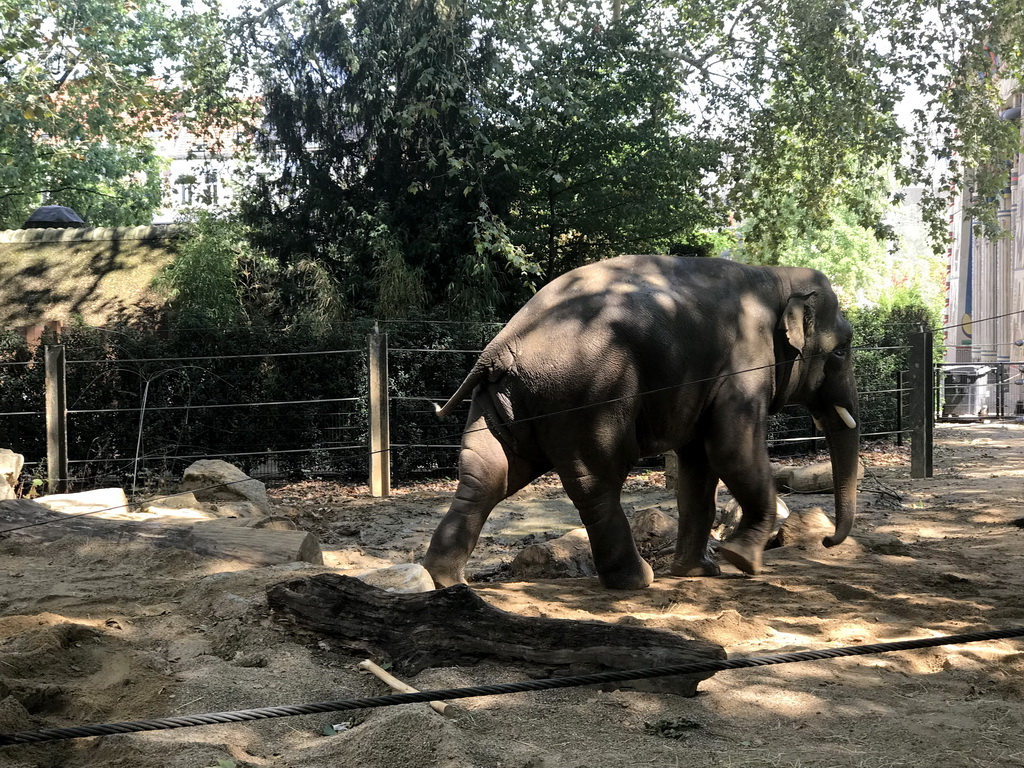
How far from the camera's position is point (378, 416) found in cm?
1135

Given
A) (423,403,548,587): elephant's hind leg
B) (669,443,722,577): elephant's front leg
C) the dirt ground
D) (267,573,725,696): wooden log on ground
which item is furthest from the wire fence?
(267,573,725,696): wooden log on ground

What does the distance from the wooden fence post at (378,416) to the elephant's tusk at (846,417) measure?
18.1 ft

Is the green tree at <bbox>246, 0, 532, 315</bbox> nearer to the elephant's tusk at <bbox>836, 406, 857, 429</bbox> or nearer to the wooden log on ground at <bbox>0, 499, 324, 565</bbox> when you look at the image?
the wooden log on ground at <bbox>0, 499, 324, 565</bbox>

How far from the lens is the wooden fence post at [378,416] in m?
11.3

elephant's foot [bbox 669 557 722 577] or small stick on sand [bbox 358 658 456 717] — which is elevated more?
small stick on sand [bbox 358 658 456 717]

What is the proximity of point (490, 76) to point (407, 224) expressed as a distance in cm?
248

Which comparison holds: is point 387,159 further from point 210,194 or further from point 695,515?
point 695,515

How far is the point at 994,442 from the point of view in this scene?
1648 cm

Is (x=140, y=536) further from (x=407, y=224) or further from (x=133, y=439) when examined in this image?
(x=407, y=224)

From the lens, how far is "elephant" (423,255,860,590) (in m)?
5.90

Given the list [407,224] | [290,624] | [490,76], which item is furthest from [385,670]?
[490,76]

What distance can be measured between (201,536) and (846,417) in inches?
175

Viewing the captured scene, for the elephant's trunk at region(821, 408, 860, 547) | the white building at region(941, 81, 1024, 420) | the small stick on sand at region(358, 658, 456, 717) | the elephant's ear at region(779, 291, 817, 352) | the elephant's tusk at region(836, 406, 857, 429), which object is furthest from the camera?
the white building at region(941, 81, 1024, 420)

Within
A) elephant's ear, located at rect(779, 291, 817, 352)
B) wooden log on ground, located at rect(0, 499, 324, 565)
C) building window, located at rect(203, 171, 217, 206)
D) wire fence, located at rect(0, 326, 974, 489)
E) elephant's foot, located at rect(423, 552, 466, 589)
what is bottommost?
elephant's foot, located at rect(423, 552, 466, 589)
